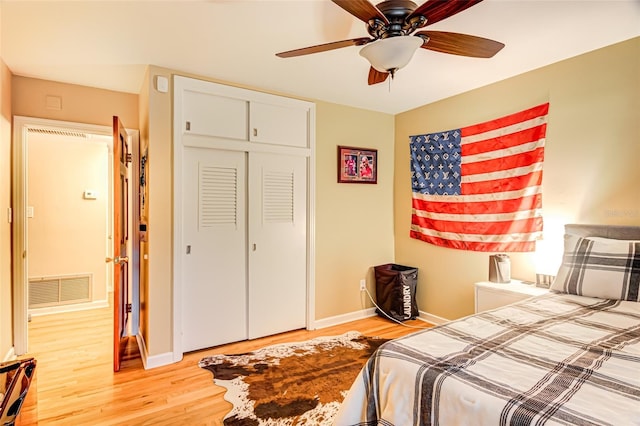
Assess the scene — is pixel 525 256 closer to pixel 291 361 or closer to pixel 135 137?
pixel 291 361

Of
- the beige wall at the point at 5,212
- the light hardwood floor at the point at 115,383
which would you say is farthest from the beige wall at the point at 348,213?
the beige wall at the point at 5,212

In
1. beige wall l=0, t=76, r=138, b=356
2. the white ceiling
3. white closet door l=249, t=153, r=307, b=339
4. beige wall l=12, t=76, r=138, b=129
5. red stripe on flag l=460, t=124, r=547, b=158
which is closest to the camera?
the white ceiling

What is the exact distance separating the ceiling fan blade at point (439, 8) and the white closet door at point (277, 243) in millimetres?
2029

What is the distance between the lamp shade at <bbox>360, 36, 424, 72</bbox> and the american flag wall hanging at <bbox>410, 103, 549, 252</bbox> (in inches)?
68.9

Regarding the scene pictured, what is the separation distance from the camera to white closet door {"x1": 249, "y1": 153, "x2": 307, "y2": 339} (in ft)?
10.6

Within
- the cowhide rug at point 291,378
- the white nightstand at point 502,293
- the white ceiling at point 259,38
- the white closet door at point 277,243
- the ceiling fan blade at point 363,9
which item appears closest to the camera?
the ceiling fan blade at point 363,9

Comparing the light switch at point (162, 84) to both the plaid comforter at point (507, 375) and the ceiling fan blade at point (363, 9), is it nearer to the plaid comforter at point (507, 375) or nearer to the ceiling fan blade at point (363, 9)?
the ceiling fan blade at point (363, 9)

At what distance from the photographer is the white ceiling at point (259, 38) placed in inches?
76.1

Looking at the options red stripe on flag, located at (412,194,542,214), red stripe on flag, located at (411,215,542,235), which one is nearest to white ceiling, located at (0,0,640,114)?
red stripe on flag, located at (412,194,542,214)

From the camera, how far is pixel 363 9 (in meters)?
1.47

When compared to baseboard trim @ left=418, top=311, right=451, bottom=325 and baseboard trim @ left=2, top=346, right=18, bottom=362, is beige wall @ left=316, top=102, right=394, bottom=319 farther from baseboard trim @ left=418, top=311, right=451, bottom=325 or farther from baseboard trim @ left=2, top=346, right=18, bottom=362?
baseboard trim @ left=2, top=346, right=18, bottom=362

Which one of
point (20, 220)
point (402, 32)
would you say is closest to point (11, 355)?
point (20, 220)

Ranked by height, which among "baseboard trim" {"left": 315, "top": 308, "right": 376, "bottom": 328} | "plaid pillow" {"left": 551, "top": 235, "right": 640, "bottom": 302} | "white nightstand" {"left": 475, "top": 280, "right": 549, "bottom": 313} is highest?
"plaid pillow" {"left": 551, "top": 235, "right": 640, "bottom": 302}

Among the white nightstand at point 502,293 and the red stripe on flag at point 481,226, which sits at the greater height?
the red stripe on flag at point 481,226
